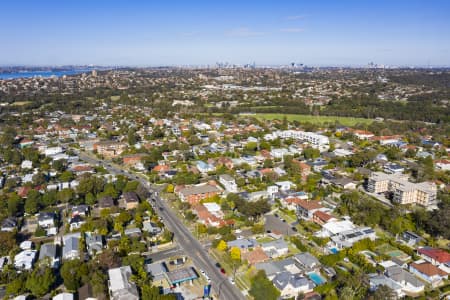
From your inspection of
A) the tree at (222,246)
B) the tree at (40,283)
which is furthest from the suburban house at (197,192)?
the tree at (40,283)

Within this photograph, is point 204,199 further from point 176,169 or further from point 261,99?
point 261,99

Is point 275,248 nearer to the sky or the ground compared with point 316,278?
nearer to the sky

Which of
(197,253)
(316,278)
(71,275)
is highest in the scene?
(71,275)

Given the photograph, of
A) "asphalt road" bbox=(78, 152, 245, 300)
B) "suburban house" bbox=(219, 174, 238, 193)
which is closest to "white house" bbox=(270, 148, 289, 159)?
"suburban house" bbox=(219, 174, 238, 193)

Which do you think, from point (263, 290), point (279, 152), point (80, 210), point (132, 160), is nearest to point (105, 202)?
point (80, 210)

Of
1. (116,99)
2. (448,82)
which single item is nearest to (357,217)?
(116,99)

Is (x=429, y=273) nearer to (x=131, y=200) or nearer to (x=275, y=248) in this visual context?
(x=275, y=248)
